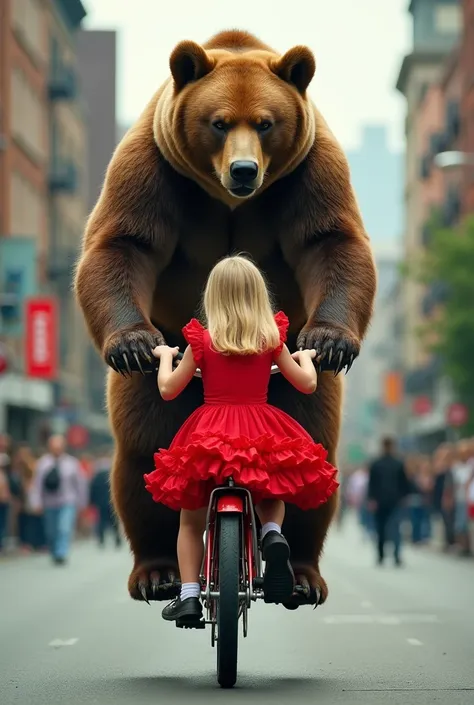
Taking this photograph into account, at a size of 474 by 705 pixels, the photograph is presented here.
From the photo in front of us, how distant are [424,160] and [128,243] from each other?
63.9 m

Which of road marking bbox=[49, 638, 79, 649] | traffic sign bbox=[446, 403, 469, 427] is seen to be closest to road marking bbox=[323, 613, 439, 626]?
road marking bbox=[49, 638, 79, 649]

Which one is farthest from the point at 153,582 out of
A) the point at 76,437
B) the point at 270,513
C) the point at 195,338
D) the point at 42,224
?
the point at 42,224

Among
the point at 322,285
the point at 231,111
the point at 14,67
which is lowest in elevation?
the point at 322,285

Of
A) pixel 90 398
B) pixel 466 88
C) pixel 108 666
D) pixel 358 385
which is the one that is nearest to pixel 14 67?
pixel 466 88

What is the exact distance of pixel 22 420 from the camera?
4650 cm

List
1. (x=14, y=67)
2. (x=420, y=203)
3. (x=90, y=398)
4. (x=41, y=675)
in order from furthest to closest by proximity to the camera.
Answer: (x=420, y=203), (x=90, y=398), (x=14, y=67), (x=41, y=675)

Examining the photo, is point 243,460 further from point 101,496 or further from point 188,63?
point 101,496

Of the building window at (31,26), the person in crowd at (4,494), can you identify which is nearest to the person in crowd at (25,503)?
the person in crowd at (4,494)

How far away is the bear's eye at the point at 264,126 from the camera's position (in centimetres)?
722

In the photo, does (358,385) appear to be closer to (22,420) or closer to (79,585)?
(22,420)

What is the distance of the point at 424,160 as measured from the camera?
7050 cm

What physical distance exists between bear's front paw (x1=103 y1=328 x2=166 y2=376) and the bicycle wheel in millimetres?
705

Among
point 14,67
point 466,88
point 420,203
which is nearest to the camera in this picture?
point 14,67

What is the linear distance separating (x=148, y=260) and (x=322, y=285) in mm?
737
